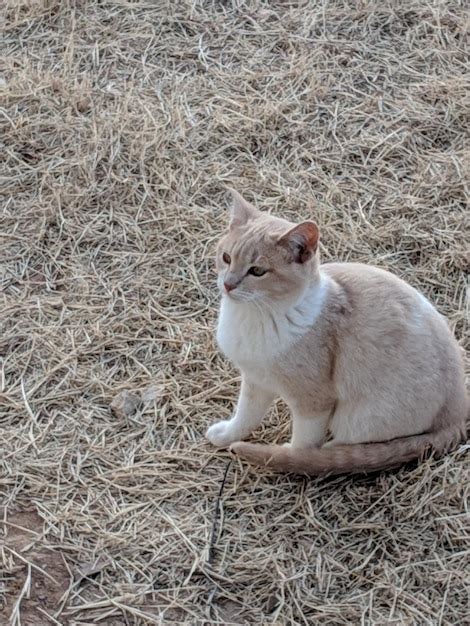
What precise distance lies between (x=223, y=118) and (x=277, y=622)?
108 inches

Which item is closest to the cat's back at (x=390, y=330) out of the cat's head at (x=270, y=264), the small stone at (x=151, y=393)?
the cat's head at (x=270, y=264)

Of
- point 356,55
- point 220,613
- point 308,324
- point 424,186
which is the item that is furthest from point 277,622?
point 356,55

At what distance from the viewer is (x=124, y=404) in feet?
11.2

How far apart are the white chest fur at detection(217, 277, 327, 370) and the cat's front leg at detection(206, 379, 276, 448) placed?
7.7 inches

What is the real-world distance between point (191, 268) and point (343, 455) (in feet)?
4.29

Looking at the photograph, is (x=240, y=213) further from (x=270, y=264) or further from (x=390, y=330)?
(x=390, y=330)

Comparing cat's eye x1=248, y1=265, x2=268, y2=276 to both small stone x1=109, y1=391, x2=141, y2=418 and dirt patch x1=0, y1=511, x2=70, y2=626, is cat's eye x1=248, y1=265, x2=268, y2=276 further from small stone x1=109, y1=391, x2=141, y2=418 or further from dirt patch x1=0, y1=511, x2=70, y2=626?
dirt patch x1=0, y1=511, x2=70, y2=626

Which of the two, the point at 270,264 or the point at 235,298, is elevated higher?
the point at 270,264

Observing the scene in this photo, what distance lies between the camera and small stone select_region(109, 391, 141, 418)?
341 cm

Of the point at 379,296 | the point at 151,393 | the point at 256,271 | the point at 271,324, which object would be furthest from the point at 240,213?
the point at 151,393

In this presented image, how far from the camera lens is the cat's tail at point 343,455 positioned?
9.93 feet

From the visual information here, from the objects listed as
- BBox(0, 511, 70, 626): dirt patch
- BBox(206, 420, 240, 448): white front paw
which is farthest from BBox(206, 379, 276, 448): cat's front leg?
BBox(0, 511, 70, 626): dirt patch

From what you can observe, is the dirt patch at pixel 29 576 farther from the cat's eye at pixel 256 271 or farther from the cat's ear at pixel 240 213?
the cat's ear at pixel 240 213

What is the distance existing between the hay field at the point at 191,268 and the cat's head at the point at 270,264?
0.69 meters
